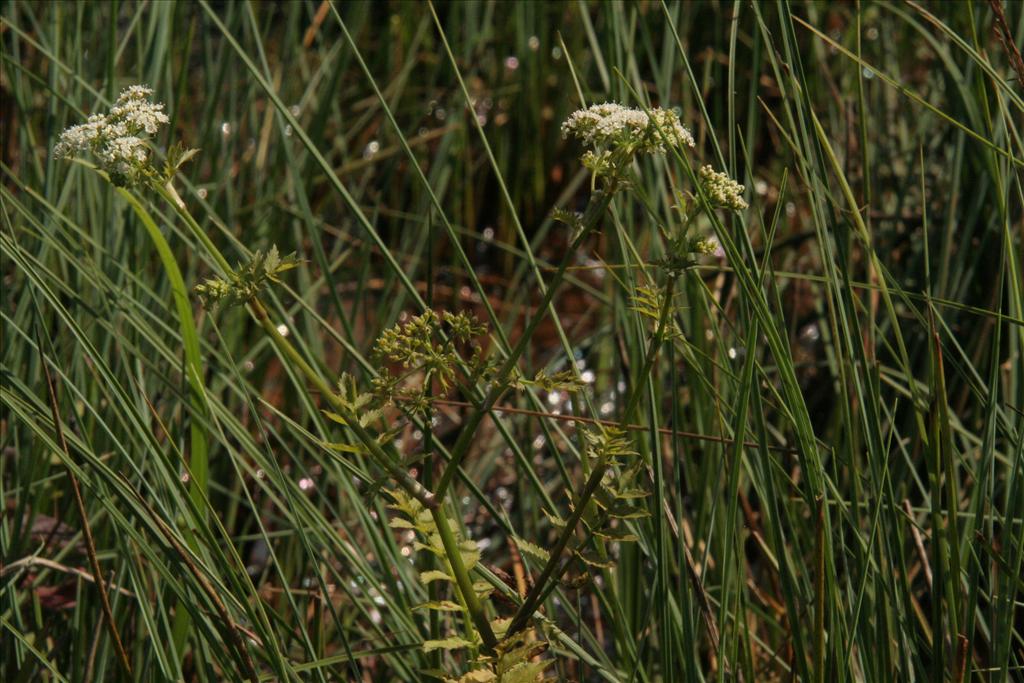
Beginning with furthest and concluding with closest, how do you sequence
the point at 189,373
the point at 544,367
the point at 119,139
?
the point at 544,367
the point at 189,373
the point at 119,139

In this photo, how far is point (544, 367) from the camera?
1536 mm

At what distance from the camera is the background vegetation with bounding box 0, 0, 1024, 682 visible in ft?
3.51

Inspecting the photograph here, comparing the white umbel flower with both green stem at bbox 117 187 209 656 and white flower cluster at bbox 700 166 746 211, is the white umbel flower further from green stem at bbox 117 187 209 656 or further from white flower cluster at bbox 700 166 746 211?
white flower cluster at bbox 700 166 746 211

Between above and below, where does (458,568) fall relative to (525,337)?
below

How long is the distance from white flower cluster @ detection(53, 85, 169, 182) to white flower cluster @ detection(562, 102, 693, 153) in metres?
0.33

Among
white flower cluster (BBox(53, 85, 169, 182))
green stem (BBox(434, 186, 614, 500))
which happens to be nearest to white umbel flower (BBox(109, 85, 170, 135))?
white flower cluster (BBox(53, 85, 169, 182))

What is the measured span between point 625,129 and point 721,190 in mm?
89

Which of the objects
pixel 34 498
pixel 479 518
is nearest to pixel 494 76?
pixel 479 518

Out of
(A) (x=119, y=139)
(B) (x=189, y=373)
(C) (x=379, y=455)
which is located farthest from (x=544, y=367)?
(A) (x=119, y=139)

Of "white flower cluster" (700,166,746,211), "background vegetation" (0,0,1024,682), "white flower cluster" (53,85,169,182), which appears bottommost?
"background vegetation" (0,0,1024,682)

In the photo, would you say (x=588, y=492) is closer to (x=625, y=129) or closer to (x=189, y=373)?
(x=625, y=129)

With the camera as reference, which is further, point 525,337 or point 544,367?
point 544,367

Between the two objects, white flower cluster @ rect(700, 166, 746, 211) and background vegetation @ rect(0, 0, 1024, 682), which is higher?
white flower cluster @ rect(700, 166, 746, 211)

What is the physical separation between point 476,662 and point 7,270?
46.5 inches
